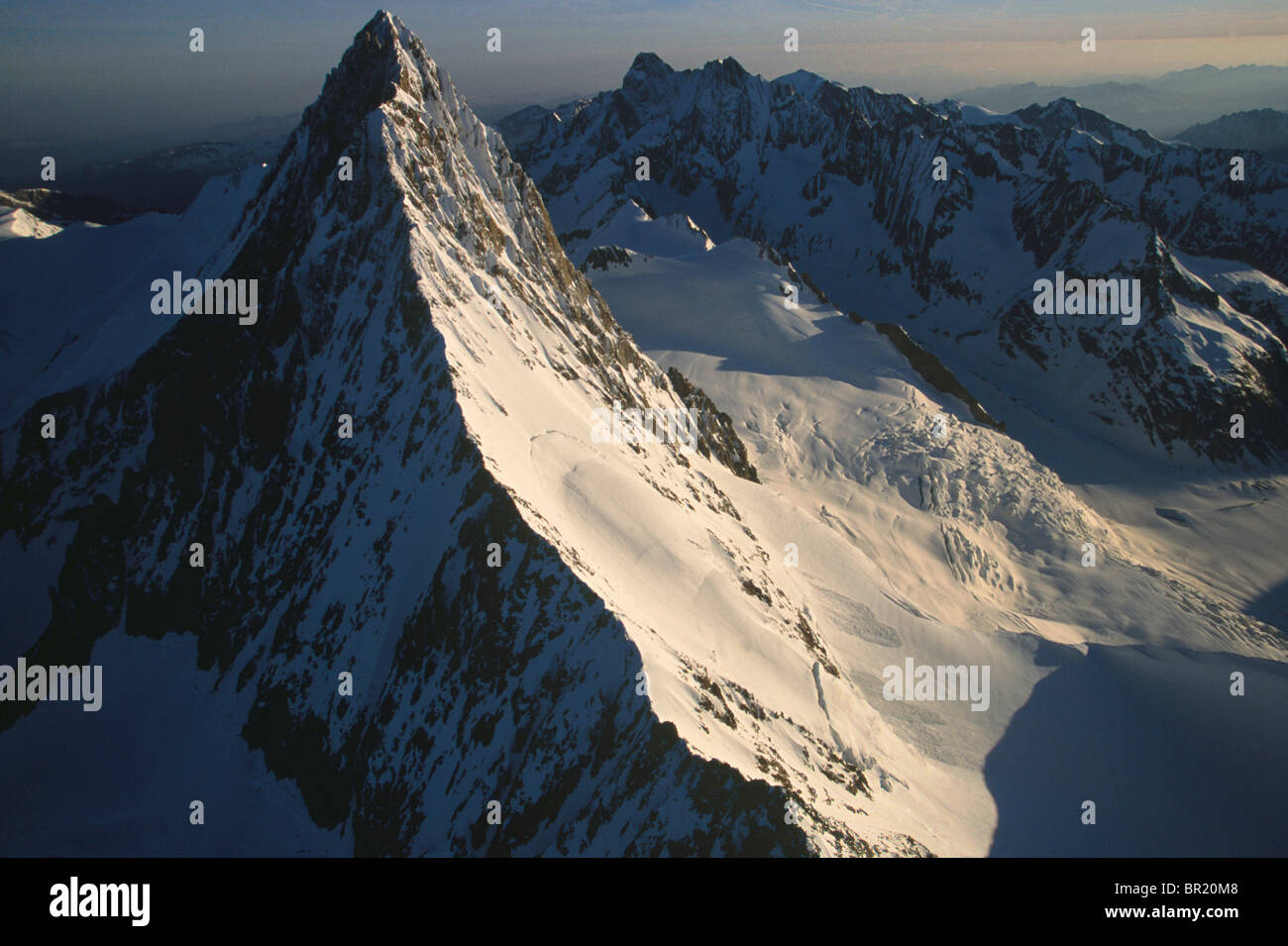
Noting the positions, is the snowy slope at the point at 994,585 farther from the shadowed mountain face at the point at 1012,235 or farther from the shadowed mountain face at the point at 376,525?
the shadowed mountain face at the point at 1012,235

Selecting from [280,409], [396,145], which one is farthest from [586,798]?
[396,145]

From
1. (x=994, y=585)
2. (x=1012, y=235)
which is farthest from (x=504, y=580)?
(x=1012, y=235)

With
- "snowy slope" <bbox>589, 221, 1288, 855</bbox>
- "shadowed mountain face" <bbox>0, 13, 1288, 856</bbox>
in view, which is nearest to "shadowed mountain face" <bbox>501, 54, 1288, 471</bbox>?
"snowy slope" <bbox>589, 221, 1288, 855</bbox>

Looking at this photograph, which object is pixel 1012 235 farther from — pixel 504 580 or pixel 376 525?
pixel 504 580

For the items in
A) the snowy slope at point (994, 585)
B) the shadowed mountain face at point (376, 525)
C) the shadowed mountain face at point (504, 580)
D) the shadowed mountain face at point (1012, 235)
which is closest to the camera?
the shadowed mountain face at point (376, 525)

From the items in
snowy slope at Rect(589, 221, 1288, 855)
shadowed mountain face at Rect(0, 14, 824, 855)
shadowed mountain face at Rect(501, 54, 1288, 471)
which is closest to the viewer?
shadowed mountain face at Rect(0, 14, 824, 855)

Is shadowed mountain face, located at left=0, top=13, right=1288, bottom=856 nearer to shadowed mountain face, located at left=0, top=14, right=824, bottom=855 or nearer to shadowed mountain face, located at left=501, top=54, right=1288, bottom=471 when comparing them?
shadowed mountain face, located at left=0, top=14, right=824, bottom=855

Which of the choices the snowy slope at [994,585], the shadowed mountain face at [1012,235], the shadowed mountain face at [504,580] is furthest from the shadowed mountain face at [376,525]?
the shadowed mountain face at [1012,235]

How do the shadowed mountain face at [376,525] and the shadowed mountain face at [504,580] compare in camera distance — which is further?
the shadowed mountain face at [504,580]
